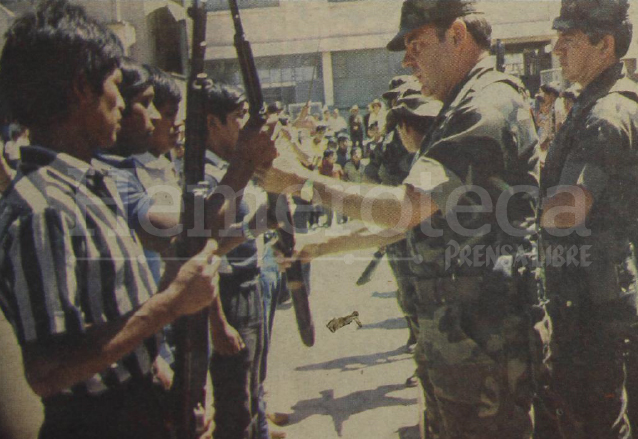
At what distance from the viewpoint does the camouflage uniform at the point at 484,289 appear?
1689mm

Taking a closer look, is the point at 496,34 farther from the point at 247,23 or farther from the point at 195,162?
the point at 195,162

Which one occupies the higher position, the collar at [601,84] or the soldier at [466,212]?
the collar at [601,84]

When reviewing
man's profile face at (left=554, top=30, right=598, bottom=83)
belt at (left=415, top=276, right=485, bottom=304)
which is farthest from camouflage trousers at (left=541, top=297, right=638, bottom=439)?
man's profile face at (left=554, top=30, right=598, bottom=83)

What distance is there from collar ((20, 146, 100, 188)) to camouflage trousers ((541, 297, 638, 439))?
6.17 feet

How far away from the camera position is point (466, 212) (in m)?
1.73

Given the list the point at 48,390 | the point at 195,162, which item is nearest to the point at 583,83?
the point at 195,162

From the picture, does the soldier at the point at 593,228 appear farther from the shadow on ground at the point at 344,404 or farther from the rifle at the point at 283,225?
the shadow on ground at the point at 344,404

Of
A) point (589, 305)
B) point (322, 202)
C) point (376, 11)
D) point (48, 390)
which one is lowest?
point (589, 305)

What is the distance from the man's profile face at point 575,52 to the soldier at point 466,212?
2.52 feet

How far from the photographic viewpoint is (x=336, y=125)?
12539mm

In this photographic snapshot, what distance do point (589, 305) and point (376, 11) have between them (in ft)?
39.9

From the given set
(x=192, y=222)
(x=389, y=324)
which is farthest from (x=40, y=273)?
(x=389, y=324)

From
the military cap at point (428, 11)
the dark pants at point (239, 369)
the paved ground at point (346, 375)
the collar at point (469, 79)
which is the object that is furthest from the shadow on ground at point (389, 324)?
the military cap at point (428, 11)

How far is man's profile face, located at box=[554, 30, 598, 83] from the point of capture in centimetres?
236
